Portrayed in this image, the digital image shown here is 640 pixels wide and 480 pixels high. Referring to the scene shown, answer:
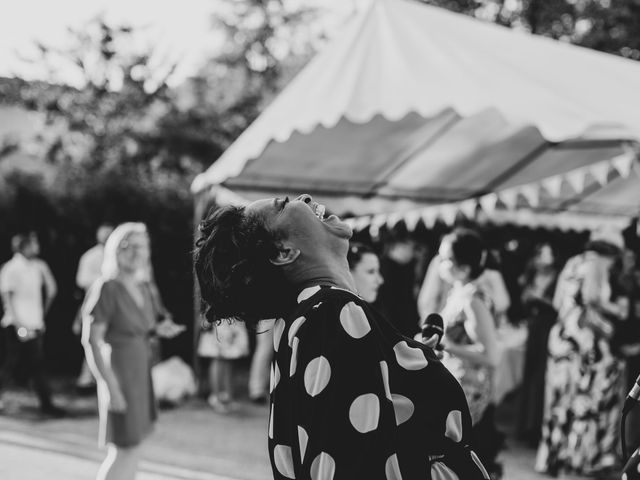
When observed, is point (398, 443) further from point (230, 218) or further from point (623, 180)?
point (623, 180)

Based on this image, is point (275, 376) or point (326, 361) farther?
point (275, 376)

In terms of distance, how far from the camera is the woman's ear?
185cm

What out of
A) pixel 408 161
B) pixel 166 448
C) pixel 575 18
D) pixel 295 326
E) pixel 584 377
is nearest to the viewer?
pixel 295 326

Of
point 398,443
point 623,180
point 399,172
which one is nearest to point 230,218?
point 398,443

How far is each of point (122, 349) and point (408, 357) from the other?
3.43 metres

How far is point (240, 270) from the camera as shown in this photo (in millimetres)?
1834

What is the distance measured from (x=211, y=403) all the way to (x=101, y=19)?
10.7 meters

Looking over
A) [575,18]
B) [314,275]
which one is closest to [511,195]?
[314,275]

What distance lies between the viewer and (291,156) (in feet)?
25.7

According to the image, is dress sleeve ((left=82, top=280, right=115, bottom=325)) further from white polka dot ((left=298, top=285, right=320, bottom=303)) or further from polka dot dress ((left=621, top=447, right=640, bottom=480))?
polka dot dress ((left=621, top=447, right=640, bottom=480))

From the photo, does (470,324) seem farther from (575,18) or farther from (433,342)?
(575,18)

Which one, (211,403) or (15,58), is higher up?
(15,58)

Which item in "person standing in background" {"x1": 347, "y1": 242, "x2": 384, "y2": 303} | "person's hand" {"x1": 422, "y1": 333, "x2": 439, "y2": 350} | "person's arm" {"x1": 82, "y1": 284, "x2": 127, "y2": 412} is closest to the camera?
"person's hand" {"x1": 422, "y1": 333, "x2": 439, "y2": 350}

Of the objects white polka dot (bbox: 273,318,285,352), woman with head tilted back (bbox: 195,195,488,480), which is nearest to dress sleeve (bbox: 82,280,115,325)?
woman with head tilted back (bbox: 195,195,488,480)
